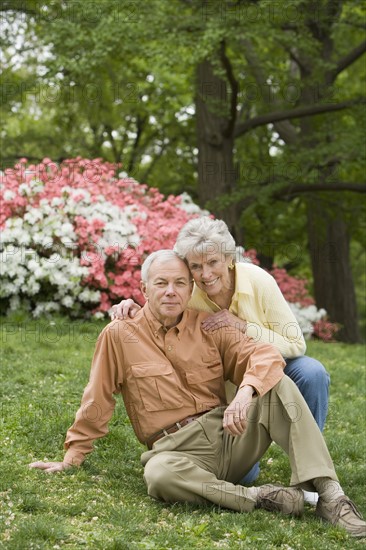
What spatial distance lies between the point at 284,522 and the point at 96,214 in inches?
241

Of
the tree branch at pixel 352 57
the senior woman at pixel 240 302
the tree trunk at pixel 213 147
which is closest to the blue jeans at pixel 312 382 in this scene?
the senior woman at pixel 240 302

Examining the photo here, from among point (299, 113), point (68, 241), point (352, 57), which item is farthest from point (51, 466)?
point (352, 57)

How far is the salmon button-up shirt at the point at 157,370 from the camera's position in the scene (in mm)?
4410

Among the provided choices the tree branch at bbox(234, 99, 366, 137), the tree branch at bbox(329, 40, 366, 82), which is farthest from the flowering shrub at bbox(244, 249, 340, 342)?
the tree branch at bbox(329, 40, 366, 82)

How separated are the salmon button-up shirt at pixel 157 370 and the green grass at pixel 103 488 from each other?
0.39 m

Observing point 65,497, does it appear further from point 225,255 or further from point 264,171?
point 264,171

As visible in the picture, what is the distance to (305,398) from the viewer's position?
15.1ft

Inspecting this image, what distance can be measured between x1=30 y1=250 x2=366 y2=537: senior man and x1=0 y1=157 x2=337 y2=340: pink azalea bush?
4.82 metres

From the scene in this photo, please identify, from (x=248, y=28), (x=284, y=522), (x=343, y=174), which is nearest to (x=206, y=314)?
(x=284, y=522)

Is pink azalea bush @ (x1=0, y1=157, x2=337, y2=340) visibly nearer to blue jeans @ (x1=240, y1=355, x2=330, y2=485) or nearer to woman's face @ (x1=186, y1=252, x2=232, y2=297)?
woman's face @ (x1=186, y1=252, x2=232, y2=297)

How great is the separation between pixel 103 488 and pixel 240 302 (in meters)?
1.26

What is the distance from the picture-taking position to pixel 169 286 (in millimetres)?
4375

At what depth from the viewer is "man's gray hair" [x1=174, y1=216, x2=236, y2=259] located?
4.46 m

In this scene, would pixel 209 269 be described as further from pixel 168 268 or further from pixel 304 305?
pixel 304 305
